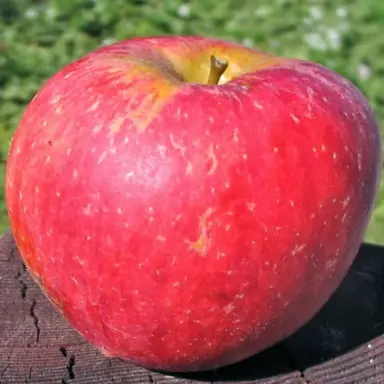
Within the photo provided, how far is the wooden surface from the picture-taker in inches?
76.9

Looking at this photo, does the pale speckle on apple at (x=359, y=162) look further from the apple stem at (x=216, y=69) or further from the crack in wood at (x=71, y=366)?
the crack in wood at (x=71, y=366)

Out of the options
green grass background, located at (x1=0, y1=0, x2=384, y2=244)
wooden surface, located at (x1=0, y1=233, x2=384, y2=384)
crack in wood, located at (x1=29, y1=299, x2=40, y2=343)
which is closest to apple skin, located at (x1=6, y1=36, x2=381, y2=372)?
wooden surface, located at (x1=0, y1=233, x2=384, y2=384)

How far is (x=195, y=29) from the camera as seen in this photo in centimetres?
450

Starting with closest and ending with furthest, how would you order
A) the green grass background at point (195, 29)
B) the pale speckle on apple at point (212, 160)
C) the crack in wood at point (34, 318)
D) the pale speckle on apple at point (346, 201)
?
1. the pale speckle on apple at point (212, 160)
2. the pale speckle on apple at point (346, 201)
3. the crack in wood at point (34, 318)
4. the green grass background at point (195, 29)

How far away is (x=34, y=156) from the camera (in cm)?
175

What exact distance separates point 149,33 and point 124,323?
2832mm

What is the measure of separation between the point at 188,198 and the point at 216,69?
0.30 metres

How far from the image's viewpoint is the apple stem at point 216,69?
1.76 meters

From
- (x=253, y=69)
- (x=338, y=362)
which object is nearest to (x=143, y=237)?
(x=253, y=69)

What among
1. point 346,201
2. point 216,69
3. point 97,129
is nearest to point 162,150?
point 97,129

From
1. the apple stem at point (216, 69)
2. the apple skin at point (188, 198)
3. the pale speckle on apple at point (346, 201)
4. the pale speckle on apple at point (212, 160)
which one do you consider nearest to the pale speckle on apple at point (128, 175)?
the apple skin at point (188, 198)

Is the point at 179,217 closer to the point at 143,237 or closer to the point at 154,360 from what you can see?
the point at 143,237

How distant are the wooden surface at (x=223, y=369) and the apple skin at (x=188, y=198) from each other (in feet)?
0.49

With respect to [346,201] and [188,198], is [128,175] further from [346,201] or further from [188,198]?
[346,201]
